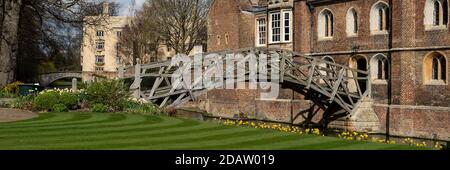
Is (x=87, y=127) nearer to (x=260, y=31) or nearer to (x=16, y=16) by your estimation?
(x=16, y=16)

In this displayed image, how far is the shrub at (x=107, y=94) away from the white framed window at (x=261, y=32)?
16.4m

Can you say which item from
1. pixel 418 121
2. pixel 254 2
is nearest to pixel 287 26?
pixel 254 2

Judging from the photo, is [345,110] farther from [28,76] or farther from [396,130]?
[28,76]

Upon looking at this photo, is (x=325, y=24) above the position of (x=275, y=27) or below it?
below

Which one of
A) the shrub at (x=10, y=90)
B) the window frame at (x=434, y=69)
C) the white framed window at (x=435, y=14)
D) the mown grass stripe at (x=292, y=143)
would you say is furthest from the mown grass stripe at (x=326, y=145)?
the shrub at (x=10, y=90)

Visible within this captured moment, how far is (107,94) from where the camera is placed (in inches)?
731

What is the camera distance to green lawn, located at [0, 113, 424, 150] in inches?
421

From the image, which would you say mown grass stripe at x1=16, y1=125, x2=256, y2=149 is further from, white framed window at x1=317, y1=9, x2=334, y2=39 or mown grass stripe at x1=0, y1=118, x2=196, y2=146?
white framed window at x1=317, y1=9, x2=334, y2=39

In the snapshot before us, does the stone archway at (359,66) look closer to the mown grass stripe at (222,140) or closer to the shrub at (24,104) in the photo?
the mown grass stripe at (222,140)

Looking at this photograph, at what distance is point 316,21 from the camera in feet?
99.0

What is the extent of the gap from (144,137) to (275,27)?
22.0m

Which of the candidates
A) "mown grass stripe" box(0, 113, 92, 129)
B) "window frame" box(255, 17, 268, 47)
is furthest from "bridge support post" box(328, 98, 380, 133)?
"mown grass stripe" box(0, 113, 92, 129)
